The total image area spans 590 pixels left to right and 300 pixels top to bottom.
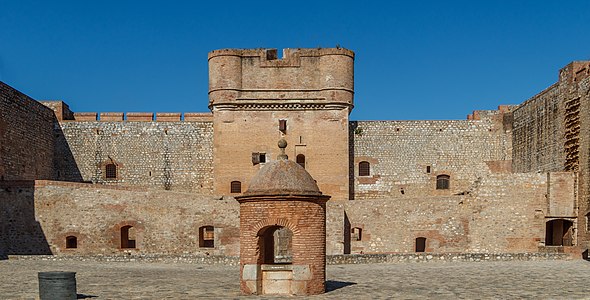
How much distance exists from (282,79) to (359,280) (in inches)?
635

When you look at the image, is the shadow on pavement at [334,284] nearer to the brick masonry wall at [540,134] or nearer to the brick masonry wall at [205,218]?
the brick masonry wall at [205,218]

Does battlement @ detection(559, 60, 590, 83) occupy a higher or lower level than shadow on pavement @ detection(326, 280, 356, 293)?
higher

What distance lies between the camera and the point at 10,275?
52.3 feet

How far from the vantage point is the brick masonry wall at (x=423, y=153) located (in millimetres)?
32219

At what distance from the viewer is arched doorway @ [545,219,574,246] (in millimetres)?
25453

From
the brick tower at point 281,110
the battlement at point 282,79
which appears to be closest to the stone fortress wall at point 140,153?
the brick tower at point 281,110

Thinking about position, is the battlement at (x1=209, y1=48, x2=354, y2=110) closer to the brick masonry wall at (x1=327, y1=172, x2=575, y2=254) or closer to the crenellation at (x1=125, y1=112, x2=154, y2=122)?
the crenellation at (x1=125, y1=112, x2=154, y2=122)

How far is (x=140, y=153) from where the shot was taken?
32.3 meters

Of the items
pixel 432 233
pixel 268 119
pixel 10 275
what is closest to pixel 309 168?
pixel 268 119

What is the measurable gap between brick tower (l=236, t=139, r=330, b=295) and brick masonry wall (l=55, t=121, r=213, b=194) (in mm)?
20097

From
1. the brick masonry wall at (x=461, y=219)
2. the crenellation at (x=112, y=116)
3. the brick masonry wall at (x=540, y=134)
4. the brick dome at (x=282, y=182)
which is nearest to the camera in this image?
the brick dome at (x=282, y=182)

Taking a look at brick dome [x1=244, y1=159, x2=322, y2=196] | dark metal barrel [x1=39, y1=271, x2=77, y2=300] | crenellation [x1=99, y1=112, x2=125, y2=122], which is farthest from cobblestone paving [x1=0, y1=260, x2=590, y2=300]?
crenellation [x1=99, y1=112, x2=125, y2=122]

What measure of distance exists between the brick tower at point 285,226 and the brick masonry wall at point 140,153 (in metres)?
20.1

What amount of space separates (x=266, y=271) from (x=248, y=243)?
69 centimetres
